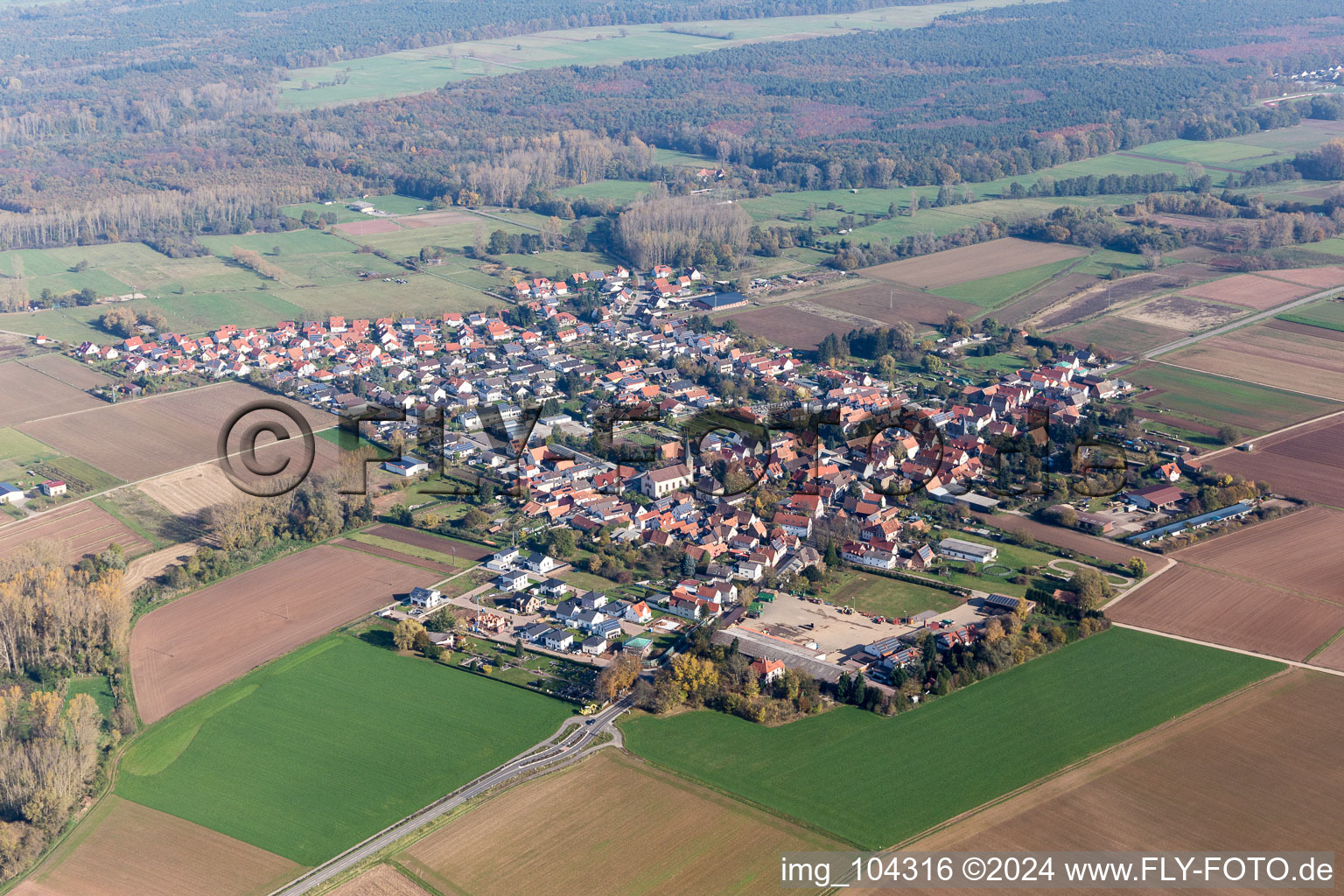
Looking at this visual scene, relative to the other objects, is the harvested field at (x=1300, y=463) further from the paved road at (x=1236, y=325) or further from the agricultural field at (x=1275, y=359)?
the paved road at (x=1236, y=325)

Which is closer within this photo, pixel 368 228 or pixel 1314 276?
pixel 1314 276

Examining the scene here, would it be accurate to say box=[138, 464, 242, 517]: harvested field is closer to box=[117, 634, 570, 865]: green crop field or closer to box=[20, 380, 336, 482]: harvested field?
box=[20, 380, 336, 482]: harvested field

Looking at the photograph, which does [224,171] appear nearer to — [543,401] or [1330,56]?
[543,401]

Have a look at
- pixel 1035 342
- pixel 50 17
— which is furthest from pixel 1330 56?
pixel 50 17

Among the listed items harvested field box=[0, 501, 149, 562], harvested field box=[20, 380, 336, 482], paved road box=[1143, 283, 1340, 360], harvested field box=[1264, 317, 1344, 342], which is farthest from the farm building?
harvested field box=[1264, 317, 1344, 342]

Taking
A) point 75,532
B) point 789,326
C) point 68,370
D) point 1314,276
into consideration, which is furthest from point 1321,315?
point 68,370

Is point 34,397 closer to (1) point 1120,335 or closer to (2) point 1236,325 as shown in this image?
(1) point 1120,335
